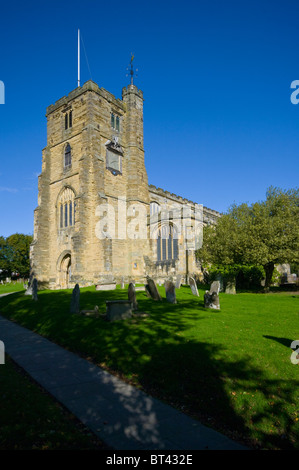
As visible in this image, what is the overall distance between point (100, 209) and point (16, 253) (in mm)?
36143

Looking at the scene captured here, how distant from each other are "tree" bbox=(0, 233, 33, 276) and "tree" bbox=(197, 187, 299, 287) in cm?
4043

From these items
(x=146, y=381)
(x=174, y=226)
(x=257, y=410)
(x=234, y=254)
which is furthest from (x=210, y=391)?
(x=174, y=226)

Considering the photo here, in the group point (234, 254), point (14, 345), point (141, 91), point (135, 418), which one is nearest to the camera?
point (135, 418)

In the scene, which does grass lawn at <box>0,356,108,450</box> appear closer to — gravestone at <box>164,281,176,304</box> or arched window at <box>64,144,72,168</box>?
gravestone at <box>164,281,176,304</box>

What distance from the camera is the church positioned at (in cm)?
2395

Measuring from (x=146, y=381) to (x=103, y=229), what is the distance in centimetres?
1969

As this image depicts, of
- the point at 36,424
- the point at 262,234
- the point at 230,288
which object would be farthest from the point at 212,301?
the point at 262,234

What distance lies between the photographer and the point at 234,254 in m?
20.5

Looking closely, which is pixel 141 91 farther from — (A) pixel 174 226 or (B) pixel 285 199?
(B) pixel 285 199

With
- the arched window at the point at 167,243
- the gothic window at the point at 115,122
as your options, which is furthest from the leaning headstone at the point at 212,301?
the gothic window at the point at 115,122

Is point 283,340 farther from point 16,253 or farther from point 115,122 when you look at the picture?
point 16,253
